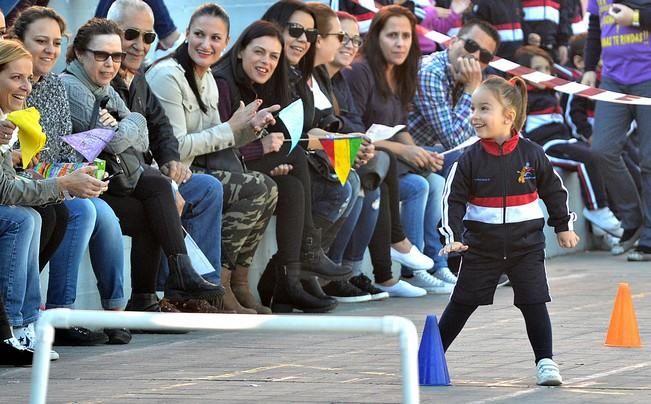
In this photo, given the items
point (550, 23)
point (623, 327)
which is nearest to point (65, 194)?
point (623, 327)

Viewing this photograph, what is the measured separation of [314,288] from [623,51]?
4584mm

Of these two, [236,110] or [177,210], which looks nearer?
[177,210]

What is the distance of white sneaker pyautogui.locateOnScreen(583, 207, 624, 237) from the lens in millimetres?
15031

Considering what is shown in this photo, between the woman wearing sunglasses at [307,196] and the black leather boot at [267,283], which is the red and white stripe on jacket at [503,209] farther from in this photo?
the black leather boot at [267,283]

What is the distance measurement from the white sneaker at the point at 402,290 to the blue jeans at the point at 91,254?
322 cm

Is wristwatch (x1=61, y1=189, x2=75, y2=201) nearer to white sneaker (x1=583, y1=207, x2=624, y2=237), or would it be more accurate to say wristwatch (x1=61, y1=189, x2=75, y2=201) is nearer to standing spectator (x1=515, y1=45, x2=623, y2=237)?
standing spectator (x1=515, y1=45, x2=623, y2=237)

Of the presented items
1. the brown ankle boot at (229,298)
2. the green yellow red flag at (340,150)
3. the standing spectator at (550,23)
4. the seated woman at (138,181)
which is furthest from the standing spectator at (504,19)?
the seated woman at (138,181)

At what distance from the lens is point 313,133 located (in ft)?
35.7

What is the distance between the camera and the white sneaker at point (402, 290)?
1159 centimetres

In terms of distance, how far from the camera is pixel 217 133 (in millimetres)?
9844

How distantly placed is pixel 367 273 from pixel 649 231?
3.42m

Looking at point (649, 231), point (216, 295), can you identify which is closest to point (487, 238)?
point (216, 295)

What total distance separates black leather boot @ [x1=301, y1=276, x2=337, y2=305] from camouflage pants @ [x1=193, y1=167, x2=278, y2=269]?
0.65 m

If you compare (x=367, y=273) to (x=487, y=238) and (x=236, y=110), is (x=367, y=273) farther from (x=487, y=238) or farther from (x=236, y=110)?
(x=487, y=238)
